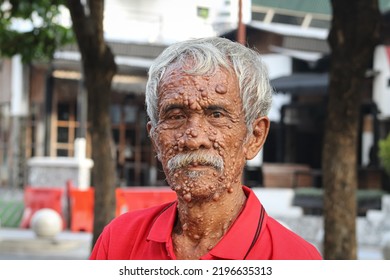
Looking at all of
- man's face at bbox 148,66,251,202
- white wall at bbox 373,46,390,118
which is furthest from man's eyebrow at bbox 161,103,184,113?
white wall at bbox 373,46,390,118

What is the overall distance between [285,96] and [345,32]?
11467 millimetres

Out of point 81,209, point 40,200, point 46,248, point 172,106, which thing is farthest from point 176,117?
point 40,200

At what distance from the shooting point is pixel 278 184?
14117mm

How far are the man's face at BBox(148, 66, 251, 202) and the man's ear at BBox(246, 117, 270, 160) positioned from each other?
5 centimetres

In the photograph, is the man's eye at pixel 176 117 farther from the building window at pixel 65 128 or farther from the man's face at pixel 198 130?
the building window at pixel 65 128

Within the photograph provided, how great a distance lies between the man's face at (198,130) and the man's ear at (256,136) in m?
0.05

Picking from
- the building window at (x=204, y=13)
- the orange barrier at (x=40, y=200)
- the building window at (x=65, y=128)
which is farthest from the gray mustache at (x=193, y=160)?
the building window at (x=65, y=128)

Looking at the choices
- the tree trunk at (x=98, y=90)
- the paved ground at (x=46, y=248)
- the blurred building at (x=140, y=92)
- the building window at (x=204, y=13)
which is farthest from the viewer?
the blurred building at (x=140, y=92)

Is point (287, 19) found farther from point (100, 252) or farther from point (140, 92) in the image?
point (100, 252)

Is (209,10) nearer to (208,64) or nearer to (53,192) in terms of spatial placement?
(208,64)

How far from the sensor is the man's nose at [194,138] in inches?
63.4

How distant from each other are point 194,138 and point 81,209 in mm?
10907

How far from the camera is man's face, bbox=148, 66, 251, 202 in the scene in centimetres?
162
